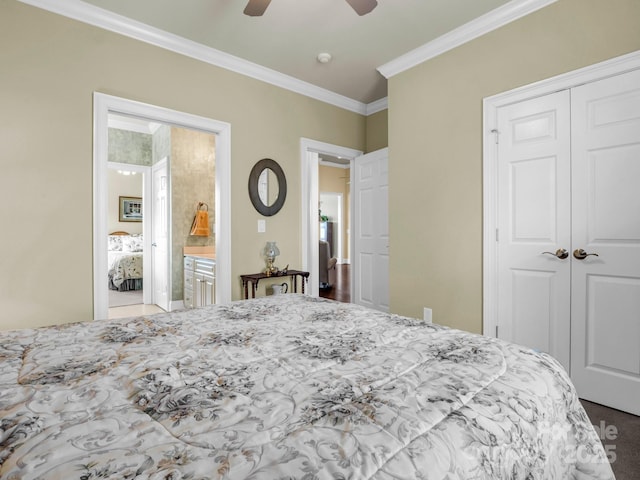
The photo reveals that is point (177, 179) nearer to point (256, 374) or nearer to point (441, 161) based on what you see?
point (441, 161)

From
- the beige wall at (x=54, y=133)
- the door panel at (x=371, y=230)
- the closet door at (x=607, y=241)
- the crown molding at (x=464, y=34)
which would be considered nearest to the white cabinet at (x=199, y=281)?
the beige wall at (x=54, y=133)

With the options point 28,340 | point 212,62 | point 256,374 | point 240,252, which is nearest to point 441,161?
point 240,252

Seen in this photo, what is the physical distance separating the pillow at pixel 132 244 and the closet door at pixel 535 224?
7.09 metres

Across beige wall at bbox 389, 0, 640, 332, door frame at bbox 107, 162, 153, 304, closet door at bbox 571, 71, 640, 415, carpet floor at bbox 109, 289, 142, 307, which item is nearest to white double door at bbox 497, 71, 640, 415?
closet door at bbox 571, 71, 640, 415

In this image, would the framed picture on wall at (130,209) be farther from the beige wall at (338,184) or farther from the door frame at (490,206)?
the door frame at (490,206)

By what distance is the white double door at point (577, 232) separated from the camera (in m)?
2.08

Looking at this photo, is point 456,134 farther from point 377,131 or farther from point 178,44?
point 178,44

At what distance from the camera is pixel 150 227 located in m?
5.27

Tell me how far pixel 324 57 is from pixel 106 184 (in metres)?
2.19

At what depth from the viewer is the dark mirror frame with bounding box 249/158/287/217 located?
343cm

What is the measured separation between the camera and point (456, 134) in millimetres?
2914

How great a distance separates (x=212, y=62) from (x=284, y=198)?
144cm

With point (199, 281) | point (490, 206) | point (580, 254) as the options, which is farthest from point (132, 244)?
point (580, 254)

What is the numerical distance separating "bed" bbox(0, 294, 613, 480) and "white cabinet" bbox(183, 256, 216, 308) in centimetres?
249
